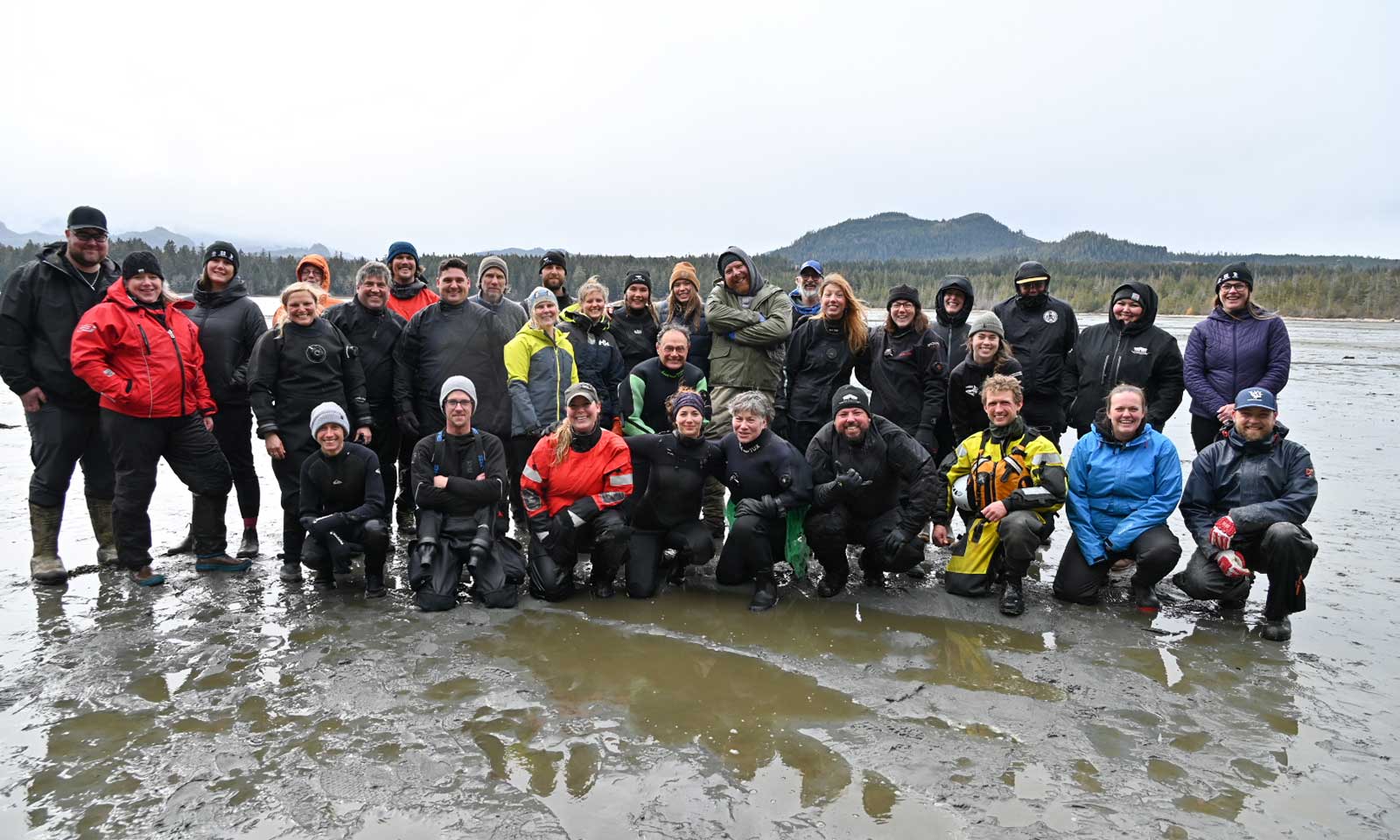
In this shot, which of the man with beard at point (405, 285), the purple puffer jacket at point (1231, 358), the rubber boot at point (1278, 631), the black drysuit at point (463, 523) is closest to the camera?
the rubber boot at point (1278, 631)

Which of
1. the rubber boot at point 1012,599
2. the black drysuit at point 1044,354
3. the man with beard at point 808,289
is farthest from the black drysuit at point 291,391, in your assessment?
the black drysuit at point 1044,354

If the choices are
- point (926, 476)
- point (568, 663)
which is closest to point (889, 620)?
point (926, 476)

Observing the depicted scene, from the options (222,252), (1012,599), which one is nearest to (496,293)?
(222,252)

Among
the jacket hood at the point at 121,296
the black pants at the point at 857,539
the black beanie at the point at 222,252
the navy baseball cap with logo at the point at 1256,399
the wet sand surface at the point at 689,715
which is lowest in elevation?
the wet sand surface at the point at 689,715

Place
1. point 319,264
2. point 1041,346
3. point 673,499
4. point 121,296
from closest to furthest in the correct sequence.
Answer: point 121,296 < point 673,499 < point 1041,346 < point 319,264

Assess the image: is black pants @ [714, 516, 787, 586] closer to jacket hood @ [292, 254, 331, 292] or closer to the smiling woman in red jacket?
the smiling woman in red jacket

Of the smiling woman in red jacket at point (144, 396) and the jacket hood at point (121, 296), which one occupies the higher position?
the jacket hood at point (121, 296)

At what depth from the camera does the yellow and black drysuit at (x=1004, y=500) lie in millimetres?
5379

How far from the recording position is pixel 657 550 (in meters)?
5.77

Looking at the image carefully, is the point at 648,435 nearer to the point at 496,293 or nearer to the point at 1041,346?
the point at 496,293

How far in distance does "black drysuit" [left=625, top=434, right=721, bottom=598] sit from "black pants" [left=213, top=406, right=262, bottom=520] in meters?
3.06

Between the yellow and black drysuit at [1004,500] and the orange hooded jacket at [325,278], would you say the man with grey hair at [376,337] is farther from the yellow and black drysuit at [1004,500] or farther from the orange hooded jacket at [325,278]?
the yellow and black drysuit at [1004,500]

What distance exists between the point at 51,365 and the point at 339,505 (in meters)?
2.16

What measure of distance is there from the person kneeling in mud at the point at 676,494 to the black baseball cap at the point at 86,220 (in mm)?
4012
